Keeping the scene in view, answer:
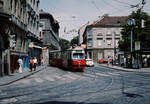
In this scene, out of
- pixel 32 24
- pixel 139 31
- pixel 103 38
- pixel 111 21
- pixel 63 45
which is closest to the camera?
pixel 32 24

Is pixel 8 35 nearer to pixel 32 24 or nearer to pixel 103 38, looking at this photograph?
pixel 32 24

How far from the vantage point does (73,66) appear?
70.2ft

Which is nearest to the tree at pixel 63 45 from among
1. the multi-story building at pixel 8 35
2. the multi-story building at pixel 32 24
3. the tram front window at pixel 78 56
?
the tram front window at pixel 78 56

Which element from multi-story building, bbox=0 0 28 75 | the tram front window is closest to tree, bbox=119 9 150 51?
the tram front window

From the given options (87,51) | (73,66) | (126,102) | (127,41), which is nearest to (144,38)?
(127,41)

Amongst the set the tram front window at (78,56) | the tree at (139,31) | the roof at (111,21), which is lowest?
the tram front window at (78,56)

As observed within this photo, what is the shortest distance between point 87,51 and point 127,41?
22.4 m

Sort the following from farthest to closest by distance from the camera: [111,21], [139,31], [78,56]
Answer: [111,21]
[139,31]
[78,56]

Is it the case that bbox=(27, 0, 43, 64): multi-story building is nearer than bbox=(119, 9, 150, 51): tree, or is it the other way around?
bbox=(27, 0, 43, 64): multi-story building

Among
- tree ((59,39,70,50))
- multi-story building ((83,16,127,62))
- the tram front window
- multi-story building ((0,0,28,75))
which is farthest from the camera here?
multi-story building ((83,16,127,62))

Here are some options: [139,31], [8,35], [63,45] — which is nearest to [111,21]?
[139,31]

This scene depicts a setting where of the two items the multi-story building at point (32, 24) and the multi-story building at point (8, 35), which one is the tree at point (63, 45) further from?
the multi-story building at point (8, 35)

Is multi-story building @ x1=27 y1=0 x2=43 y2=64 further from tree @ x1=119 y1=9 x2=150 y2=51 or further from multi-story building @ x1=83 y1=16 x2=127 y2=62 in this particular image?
multi-story building @ x1=83 y1=16 x2=127 y2=62

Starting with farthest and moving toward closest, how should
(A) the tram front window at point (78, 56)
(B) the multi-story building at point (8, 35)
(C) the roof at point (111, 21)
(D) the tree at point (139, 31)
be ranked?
(C) the roof at point (111, 21) < (D) the tree at point (139, 31) < (A) the tram front window at point (78, 56) < (B) the multi-story building at point (8, 35)
